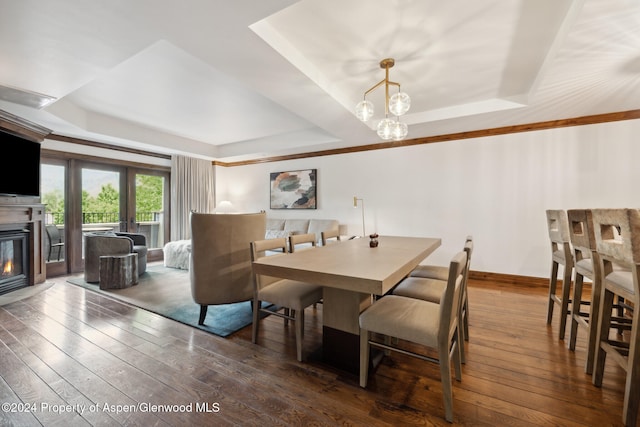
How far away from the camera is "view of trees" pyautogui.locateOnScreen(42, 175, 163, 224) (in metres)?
4.30

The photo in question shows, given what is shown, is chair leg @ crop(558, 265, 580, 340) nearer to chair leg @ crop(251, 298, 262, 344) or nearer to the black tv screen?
chair leg @ crop(251, 298, 262, 344)

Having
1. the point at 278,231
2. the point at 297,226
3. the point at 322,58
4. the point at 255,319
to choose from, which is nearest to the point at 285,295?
the point at 255,319

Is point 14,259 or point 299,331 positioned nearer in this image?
point 299,331

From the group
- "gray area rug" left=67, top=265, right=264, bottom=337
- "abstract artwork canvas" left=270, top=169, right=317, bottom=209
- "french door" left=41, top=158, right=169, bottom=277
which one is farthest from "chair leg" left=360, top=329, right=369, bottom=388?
"french door" left=41, top=158, right=169, bottom=277

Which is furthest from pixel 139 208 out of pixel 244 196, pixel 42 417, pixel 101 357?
pixel 42 417

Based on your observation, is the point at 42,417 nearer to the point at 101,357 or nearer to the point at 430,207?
the point at 101,357

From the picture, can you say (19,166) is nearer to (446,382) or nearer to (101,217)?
(101,217)

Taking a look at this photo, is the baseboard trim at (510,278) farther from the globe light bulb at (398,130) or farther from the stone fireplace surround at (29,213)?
the stone fireplace surround at (29,213)

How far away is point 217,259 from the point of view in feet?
7.75

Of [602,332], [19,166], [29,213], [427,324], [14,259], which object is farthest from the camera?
[29,213]

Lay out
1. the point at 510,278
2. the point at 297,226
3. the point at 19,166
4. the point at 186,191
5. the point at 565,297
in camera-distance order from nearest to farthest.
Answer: the point at 565,297 → the point at 19,166 → the point at 510,278 → the point at 297,226 → the point at 186,191

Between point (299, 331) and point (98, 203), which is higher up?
point (98, 203)

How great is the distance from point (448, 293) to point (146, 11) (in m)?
2.36

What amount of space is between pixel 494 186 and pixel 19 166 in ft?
20.8
